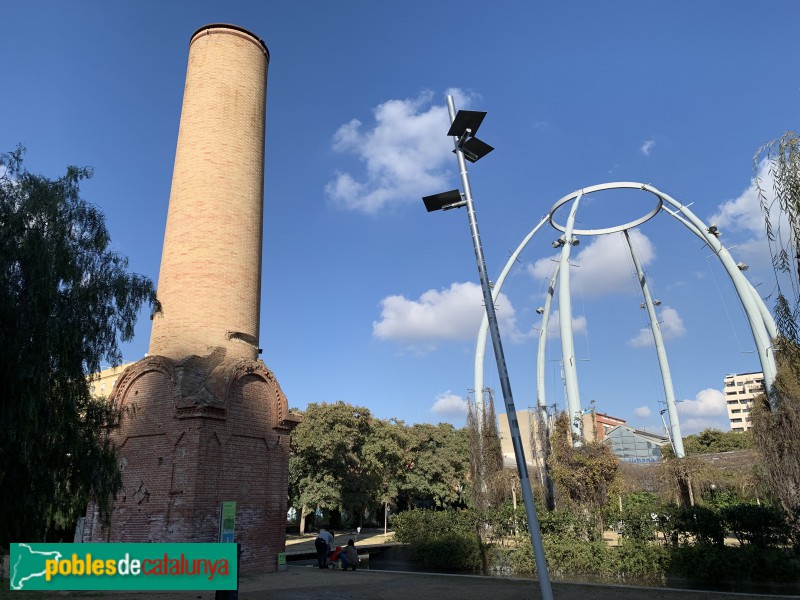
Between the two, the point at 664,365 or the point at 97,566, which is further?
the point at 664,365

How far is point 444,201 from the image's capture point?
8.43m

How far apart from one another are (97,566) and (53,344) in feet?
15.8

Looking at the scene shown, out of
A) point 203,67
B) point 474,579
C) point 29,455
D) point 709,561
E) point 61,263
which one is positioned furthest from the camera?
point 203,67

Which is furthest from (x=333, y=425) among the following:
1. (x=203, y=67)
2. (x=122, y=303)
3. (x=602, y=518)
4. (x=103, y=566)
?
(x=103, y=566)

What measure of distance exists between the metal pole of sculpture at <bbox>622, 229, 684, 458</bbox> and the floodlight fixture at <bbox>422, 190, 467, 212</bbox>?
2452cm

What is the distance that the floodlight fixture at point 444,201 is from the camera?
8359 millimetres

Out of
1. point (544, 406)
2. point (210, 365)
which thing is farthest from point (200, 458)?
point (544, 406)

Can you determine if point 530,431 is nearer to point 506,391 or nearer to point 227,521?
point 227,521

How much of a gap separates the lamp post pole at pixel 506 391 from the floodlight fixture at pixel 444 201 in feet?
0.38

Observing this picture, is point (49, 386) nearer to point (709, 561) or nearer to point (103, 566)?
point (103, 566)

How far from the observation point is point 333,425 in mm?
34969

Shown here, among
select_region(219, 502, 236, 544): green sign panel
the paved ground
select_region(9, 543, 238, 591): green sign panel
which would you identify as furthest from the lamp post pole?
select_region(219, 502, 236, 544): green sign panel

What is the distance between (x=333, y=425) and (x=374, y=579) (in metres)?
20.8

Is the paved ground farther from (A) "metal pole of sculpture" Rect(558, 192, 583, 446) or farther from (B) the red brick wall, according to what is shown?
(A) "metal pole of sculpture" Rect(558, 192, 583, 446)
